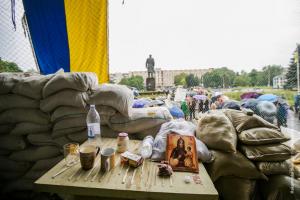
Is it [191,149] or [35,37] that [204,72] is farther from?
[35,37]

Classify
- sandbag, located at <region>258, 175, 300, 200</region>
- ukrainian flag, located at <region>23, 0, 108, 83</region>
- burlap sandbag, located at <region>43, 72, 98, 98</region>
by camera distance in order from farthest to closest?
ukrainian flag, located at <region>23, 0, 108, 83</region> → burlap sandbag, located at <region>43, 72, 98, 98</region> → sandbag, located at <region>258, 175, 300, 200</region>

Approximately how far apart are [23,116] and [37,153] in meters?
0.35

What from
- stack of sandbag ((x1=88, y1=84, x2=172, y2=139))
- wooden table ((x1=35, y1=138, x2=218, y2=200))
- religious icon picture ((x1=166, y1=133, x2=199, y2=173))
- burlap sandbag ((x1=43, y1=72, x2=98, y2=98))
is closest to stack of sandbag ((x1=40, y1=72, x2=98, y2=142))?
burlap sandbag ((x1=43, y1=72, x2=98, y2=98))

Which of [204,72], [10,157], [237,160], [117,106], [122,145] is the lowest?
Result: [10,157]

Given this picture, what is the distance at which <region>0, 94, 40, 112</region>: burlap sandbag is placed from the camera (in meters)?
1.53

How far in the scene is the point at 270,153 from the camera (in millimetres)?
1096

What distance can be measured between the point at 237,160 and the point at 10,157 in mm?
1904

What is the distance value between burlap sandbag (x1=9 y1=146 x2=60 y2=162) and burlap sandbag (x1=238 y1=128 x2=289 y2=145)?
153 cm

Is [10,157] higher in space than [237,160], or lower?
lower

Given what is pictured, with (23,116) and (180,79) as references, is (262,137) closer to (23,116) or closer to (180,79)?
(180,79)

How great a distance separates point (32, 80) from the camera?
5.01 ft

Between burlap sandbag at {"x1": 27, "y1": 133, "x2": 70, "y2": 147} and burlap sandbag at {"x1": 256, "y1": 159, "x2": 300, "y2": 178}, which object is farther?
burlap sandbag at {"x1": 27, "y1": 133, "x2": 70, "y2": 147}

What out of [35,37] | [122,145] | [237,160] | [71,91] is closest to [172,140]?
[122,145]

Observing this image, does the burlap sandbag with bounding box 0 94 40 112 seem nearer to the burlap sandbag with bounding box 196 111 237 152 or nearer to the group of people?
the burlap sandbag with bounding box 196 111 237 152
